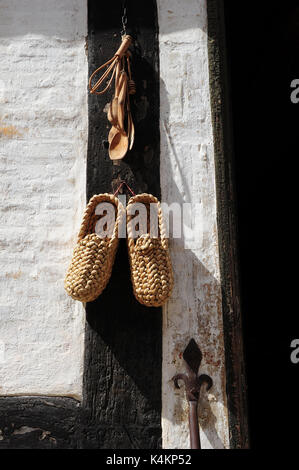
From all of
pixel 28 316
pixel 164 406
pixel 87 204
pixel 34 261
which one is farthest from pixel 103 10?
pixel 164 406

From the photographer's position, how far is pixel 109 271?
1.12 m

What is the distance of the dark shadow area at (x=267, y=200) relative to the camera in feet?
6.96

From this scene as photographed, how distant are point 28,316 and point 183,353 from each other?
451 mm

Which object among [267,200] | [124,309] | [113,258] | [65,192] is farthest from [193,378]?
[267,200]

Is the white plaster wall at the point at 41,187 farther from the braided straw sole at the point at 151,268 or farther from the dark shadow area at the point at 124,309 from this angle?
the braided straw sole at the point at 151,268

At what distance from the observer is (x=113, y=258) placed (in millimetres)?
1150

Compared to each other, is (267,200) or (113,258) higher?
(267,200)

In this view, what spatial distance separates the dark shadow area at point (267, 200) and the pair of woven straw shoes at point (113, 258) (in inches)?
47.3

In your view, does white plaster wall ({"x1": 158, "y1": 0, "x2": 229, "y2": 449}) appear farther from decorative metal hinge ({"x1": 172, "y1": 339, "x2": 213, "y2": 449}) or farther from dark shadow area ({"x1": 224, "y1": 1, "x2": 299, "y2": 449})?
dark shadow area ({"x1": 224, "y1": 1, "x2": 299, "y2": 449})

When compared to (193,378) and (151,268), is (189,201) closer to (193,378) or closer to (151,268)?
(151,268)

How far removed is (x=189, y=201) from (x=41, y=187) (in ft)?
1.49

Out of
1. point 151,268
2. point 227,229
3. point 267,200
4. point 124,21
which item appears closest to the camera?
point 151,268

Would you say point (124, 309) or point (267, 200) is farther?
point (267, 200)

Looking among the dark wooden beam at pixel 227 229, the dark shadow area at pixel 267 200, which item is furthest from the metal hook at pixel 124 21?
the dark shadow area at pixel 267 200
